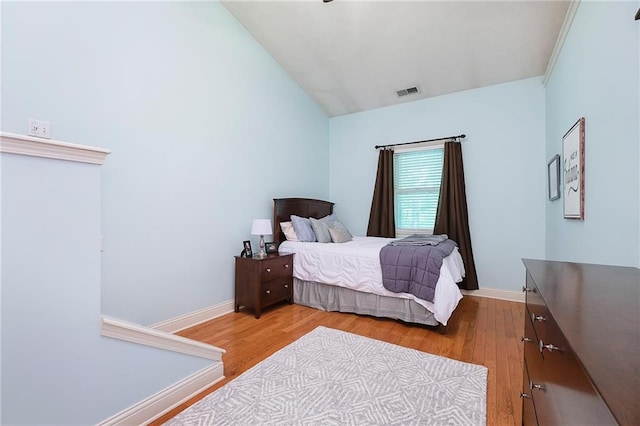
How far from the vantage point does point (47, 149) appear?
3.69 ft

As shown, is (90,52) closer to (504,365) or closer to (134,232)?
(134,232)

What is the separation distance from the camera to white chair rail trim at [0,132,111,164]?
1037 millimetres

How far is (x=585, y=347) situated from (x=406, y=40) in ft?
11.3

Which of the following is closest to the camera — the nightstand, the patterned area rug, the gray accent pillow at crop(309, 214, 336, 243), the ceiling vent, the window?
the patterned area rug

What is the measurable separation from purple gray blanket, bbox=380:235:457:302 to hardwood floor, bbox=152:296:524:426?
1.31 feet

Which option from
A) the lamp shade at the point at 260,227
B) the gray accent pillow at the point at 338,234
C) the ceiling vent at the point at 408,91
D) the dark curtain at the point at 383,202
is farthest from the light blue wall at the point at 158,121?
the ceiling vent at the point at 408,91

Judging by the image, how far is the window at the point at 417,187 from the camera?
405 cm

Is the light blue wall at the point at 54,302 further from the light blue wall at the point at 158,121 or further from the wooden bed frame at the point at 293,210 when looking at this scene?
the wooden bed frame at the point at 293,210

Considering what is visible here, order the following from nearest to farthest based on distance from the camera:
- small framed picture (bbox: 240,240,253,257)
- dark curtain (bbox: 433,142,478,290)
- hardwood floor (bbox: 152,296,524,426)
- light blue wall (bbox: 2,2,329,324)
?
hardwood floor (bbox: 152,296,524,426)
light blue wall (bbox: 2,2,329,324)
small framed picture (bbox: 240,240,253,257)
dark curtain (bbox: 433,142,478,290)

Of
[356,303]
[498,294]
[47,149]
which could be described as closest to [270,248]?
[356,303]

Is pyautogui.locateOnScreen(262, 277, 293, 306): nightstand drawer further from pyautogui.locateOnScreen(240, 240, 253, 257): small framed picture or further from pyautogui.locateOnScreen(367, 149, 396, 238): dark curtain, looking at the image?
pyautogui.locateOnScreen(367, 149, 396, 238): dark curtain

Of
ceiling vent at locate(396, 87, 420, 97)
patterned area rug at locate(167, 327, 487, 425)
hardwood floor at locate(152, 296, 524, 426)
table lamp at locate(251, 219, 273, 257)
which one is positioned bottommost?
hardwood floor at locate(152, 296, 524, 426)

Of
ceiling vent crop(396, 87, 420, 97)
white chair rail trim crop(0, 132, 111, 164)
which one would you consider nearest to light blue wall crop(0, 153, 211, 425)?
white chair rail trim crop(0, 132, 111, 164)

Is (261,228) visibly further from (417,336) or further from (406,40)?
(406,40)
